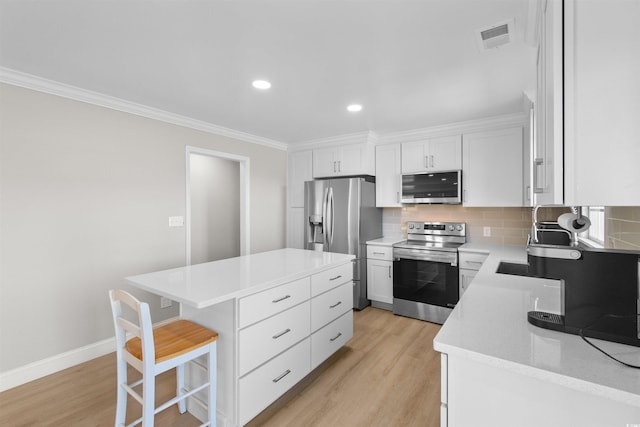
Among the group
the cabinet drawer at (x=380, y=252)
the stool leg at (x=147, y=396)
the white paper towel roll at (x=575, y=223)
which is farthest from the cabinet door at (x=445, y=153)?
the stool leg at (x=147, y=396)

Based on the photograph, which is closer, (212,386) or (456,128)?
(212,386)

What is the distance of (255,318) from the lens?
175 centimetres

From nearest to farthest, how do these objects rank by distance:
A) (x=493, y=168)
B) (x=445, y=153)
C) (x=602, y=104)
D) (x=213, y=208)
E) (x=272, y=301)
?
(x=602, y=104) < (x=272, y=301) < (x=493, y=168) < (x=445, y=153) < (x=213, y=208)

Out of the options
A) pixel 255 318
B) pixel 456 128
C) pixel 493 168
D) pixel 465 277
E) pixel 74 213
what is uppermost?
pixel 456 128

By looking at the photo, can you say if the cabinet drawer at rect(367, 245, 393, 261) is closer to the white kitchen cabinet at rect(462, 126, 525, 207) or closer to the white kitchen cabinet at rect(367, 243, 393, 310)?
the white kitchen cabinet at rect(367, 243, 393, 310)

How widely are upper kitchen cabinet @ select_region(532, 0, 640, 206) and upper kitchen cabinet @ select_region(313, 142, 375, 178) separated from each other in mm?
3129

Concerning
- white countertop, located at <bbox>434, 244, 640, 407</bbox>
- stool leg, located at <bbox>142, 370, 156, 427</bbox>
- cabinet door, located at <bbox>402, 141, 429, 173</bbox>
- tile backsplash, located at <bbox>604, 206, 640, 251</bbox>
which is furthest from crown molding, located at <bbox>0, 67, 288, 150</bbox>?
tile backsplash, located at <bbox>604, 206, 640, 251</bbox>

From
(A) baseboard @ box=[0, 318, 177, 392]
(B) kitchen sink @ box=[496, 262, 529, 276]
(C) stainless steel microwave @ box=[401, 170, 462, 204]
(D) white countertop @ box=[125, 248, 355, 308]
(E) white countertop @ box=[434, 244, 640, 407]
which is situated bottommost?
(A) baseboard @ box=[0, 318, 177, 392]

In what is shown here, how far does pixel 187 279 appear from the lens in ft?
6.08

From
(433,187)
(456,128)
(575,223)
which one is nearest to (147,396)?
(575,223)

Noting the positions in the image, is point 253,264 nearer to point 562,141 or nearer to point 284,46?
point 284,46

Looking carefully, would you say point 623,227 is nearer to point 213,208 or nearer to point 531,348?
point 531,348

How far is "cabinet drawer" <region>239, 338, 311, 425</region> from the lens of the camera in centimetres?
170

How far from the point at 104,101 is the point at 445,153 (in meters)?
3.58
